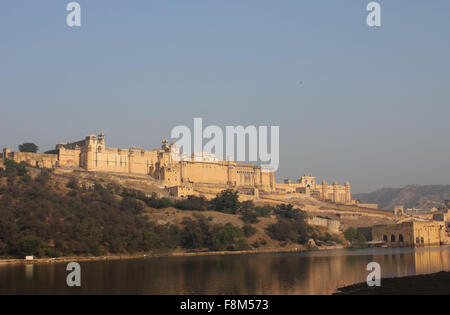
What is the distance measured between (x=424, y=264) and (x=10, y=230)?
2533cm

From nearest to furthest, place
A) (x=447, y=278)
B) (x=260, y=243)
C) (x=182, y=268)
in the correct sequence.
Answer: (x=447, y=278) → (x=182, y=268) → (x=260, y=243)

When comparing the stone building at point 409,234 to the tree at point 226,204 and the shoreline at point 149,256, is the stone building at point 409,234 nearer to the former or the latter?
the shoreline at point 149,256

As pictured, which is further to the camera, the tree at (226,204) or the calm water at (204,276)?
the tree at (226,204)

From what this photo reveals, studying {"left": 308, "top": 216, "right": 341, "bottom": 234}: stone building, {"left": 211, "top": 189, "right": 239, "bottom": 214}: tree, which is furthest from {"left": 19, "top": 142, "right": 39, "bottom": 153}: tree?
{"left": 308, "top": 216, "right": 341, "bottom": 234}: stone building

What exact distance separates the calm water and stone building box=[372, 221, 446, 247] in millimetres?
26678

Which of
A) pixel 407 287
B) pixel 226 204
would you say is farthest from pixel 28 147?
pixel 407 287

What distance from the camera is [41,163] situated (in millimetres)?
63656

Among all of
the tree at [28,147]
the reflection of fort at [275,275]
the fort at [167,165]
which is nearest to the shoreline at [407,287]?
the reflection of fort at [275,275]

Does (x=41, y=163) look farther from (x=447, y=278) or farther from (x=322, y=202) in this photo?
(x=447, y=278)

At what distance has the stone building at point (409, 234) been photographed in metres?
61.9

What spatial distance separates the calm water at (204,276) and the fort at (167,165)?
104 ft

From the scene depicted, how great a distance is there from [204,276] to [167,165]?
151 ft

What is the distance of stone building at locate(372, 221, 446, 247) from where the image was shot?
6191cm
